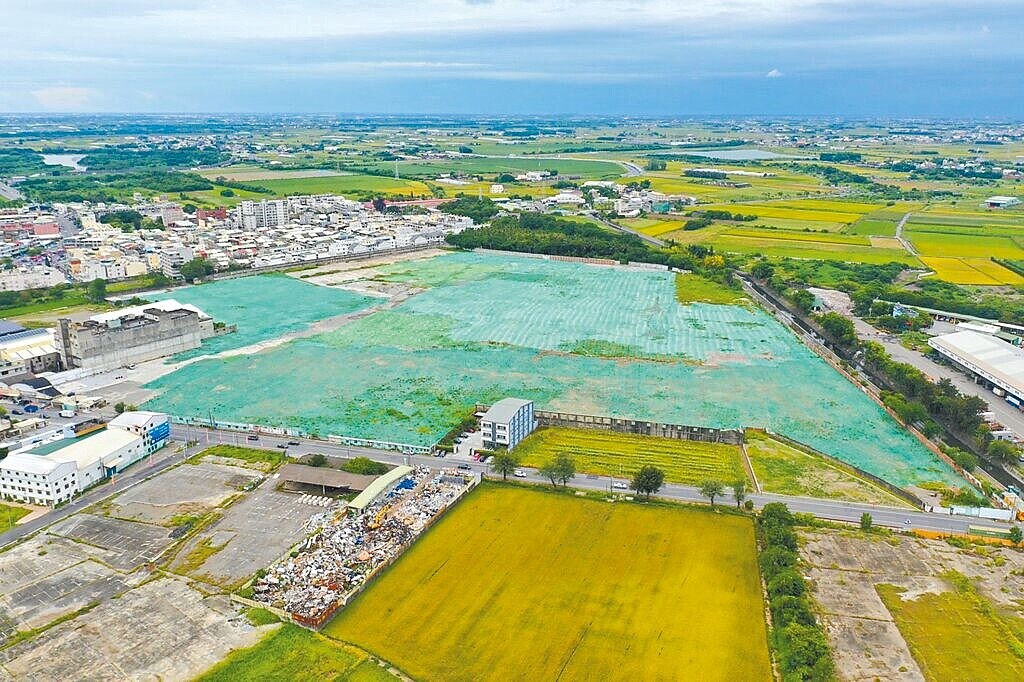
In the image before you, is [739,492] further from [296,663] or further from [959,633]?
[296,663]

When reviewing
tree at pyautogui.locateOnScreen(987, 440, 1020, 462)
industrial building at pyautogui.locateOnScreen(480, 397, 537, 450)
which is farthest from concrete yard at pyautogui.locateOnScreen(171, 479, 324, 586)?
tree at pyautogui.locateOnScreen(987, 440, 1020, 462)

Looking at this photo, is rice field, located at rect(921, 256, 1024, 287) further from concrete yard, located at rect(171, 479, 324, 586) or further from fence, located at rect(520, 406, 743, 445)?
concrete yard, located at rect(171, 479, 324, 586)

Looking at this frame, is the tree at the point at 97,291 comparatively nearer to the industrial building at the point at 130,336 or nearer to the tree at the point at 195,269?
the tree at the point at 195,269

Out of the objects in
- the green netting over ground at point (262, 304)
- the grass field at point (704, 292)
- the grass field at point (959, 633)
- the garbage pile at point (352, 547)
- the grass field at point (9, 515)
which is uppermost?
the grass field at point (704, 292)

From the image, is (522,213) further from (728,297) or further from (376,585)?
(376,585)

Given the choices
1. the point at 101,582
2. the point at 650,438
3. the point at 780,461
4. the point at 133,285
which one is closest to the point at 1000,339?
the point at 780,461

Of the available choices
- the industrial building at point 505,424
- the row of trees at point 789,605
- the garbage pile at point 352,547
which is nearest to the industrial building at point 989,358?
the row of trees at point 789,605

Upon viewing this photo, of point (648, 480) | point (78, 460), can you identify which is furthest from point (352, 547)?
point (78, 460)
